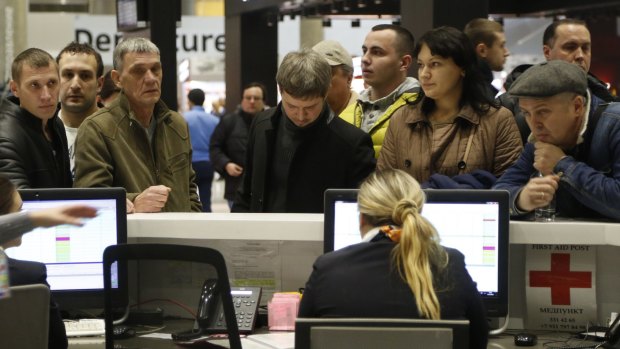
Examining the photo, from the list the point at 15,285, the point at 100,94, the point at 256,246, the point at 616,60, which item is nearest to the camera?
the point at 15,285

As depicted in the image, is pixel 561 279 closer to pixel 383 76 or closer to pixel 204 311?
pixel 204 311

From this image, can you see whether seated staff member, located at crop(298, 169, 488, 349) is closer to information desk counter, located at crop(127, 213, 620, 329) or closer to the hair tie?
the hair tie


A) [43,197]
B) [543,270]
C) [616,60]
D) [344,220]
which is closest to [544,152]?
[543,270]

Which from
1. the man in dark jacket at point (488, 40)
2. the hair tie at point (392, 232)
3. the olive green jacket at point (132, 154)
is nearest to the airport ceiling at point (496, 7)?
the man in dark jacket at point (488, 40)

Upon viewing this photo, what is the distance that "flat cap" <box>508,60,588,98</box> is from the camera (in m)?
3.73

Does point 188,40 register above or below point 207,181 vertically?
above

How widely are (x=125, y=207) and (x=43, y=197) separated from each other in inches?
11.9

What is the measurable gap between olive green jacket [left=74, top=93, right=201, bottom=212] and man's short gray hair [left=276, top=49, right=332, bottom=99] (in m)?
0.68

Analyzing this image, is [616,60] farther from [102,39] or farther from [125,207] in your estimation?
[125,207]

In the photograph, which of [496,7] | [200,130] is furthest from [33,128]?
[496,7]

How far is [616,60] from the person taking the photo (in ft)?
53.1

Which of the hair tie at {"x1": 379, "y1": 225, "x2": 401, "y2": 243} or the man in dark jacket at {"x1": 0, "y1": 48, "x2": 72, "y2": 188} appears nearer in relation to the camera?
the hair tie at {"x1": 379, "y1": 225, "x2": 401, "y2": 243}

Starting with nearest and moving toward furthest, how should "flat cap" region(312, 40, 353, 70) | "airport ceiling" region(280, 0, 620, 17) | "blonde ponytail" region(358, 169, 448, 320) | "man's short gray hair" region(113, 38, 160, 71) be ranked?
1. "blonde ponytail" region(358, 169, 448, 320)
2. "man's short gray hair" region(113, 38, 160, 71)
3. "flat cap" region(312, 40, 353, 70)
4. "airport ceiling" region(280, 0, 620, 17)

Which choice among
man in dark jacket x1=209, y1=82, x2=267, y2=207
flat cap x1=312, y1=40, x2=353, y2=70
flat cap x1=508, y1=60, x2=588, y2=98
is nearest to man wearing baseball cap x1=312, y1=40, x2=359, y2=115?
flat cap x1=312, y1=40, x2=353, y2=70
